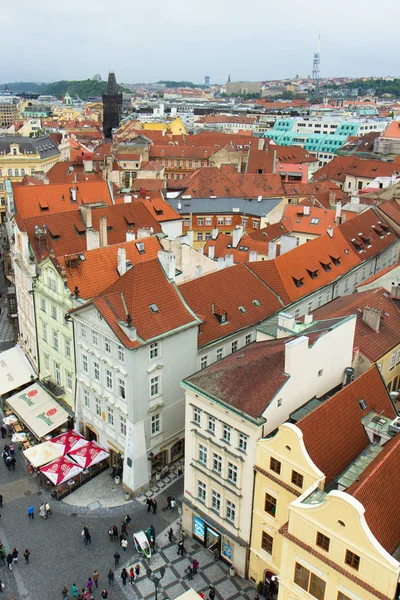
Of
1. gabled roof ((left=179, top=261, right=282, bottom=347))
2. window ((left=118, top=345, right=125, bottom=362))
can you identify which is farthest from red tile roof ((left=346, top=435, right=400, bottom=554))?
gabled roof ((left=179, top=261, right=282, bottom=347))

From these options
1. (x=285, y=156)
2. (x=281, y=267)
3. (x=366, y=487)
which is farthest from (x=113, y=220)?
(x=285, y=156)

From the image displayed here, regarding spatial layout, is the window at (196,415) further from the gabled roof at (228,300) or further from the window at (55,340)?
the window at (55,340)

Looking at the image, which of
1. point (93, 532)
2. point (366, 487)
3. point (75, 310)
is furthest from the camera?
point (75, 310)

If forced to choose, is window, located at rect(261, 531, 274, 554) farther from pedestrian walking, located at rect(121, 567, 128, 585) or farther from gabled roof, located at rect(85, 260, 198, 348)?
gabled roof, located at rect(85, 260, 198, 348)

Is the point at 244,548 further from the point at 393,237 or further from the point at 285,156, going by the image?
the point at 285,156

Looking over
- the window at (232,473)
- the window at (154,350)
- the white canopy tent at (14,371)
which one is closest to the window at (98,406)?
the window at (154,350)
